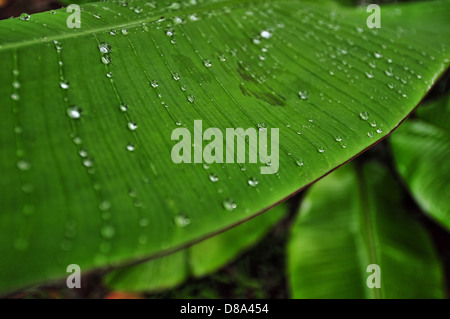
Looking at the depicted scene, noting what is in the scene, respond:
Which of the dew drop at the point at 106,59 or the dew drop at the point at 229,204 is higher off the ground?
the dew drop at the point at 106,59

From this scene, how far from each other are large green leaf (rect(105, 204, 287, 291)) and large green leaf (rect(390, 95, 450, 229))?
0.50m

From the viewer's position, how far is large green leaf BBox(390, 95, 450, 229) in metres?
0.71

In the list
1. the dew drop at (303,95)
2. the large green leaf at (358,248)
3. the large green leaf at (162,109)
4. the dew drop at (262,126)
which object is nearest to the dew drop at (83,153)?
the large green leaf at (162,109)

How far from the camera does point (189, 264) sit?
1013mm

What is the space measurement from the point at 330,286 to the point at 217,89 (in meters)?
0.61

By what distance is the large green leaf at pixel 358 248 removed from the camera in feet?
2.50

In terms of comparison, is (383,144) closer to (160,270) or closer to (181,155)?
(160,270)

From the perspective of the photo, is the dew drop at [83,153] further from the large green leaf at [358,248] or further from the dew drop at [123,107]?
the large green leaf at [358,248]

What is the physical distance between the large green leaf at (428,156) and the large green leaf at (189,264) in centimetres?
50

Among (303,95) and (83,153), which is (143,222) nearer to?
(83,153)

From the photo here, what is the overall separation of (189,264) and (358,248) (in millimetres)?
553

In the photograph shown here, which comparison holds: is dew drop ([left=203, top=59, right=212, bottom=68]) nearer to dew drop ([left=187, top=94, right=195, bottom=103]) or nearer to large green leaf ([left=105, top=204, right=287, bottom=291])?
dew drop ([left=187, top=94, right=195, bottom=103])

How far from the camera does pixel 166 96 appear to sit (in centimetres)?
43
